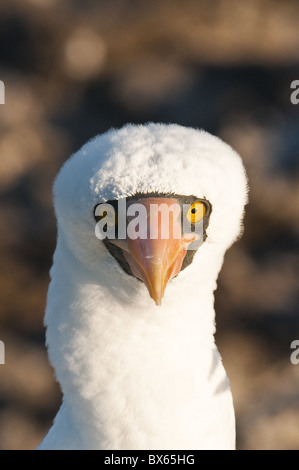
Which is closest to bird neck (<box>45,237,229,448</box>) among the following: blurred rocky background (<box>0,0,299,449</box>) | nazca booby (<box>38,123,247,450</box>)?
nazca booby (<box>38,123,247,450</box>)

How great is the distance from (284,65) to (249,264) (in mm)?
928

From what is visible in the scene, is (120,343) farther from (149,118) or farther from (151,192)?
(149,118)

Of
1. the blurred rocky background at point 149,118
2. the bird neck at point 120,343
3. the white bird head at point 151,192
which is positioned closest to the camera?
the white bird head at point 151,192

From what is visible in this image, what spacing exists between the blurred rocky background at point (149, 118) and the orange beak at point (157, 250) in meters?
2.25

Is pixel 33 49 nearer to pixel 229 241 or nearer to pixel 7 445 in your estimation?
pixel 7 445

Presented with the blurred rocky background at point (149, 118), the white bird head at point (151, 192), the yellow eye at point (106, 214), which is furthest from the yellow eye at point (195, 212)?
the blurred rocky background at point (149, 118)

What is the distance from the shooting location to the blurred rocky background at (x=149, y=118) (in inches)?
138

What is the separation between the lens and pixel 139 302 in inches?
50.4

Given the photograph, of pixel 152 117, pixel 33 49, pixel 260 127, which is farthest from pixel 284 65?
pixel 33 49

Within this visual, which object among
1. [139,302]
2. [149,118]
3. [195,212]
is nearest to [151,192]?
[195,212]

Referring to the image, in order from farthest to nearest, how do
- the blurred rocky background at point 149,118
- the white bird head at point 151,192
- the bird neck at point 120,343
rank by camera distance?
1. the blurred rocky background at point 149,118
2. the bird neck at point 120,343
3. the white bird head at point 151,192

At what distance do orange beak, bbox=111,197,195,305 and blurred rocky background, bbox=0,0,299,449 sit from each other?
2.25m

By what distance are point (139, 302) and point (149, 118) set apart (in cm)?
235

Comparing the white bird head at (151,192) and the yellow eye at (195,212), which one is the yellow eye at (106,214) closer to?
the white bird head at (151,192)
